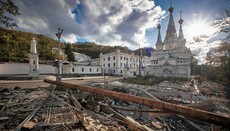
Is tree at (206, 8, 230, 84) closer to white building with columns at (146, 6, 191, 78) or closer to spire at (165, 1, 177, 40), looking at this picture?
white building with columns at (146, 6, 191, 78)

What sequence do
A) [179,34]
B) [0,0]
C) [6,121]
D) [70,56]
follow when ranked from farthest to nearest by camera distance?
[70,56] < [179,34] < [0,0] < [6,121]

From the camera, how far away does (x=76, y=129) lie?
334 centimetres

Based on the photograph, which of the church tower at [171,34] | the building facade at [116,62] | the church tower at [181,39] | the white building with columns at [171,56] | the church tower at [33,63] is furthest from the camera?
the building facade at [116,62]

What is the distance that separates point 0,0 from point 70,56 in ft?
138

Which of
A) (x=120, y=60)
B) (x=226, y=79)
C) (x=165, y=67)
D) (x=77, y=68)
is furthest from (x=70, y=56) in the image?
(x=226, y=79)

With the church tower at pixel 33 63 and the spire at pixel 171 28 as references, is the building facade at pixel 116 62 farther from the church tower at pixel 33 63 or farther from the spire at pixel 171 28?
the church tower at pixel 33 63

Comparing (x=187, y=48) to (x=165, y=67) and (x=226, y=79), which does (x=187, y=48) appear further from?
(x=226, y=79)

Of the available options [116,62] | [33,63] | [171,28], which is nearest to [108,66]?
[116,62]

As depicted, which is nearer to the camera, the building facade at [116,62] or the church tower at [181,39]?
the church tower at [181,39]

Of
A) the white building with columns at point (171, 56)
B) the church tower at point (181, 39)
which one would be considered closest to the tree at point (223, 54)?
the white building with columns at point (171, 56)

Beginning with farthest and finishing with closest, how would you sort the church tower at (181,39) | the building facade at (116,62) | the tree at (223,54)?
1. the building facade at (116,62)
2. the church tower at (181,39)
3. the tree at (223,54)

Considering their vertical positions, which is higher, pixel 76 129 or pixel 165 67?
pixel 165 67

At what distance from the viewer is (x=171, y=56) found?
119ft

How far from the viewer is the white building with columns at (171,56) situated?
31.5 metres
